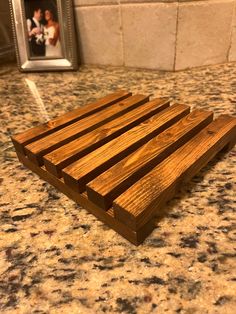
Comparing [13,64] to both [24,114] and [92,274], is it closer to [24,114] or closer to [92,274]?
[24,114]

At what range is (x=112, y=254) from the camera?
0.38 metres

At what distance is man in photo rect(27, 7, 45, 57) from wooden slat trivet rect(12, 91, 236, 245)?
1.85 feet

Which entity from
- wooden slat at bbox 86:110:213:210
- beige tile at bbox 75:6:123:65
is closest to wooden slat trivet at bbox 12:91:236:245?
wooden slat at bbox 86:110:213:210

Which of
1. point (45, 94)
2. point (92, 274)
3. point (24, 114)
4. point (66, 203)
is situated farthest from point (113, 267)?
point (45, 94)

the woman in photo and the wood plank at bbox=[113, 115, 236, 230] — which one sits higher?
the woman in photo

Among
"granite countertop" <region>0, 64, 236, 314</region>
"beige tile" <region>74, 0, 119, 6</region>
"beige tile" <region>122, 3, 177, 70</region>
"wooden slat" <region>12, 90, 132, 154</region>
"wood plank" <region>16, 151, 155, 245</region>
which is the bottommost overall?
"granite countertop" <region>0, 64, 236, 314</region>

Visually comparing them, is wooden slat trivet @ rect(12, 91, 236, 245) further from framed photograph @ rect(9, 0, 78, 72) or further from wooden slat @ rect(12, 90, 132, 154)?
framed photograph @ rect(9, 0, 78, 72)

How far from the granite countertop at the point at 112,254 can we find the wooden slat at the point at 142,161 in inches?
2.4

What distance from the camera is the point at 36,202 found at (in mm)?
476

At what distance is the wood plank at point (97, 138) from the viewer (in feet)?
1.57

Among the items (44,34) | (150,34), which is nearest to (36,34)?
(44,34)

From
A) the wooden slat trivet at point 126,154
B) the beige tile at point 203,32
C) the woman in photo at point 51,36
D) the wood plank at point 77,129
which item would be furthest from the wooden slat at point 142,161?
the woman in photo at point 51,36

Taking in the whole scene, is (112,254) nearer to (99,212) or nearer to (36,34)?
(99,212)

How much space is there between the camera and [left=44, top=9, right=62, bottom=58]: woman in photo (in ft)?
3.46
